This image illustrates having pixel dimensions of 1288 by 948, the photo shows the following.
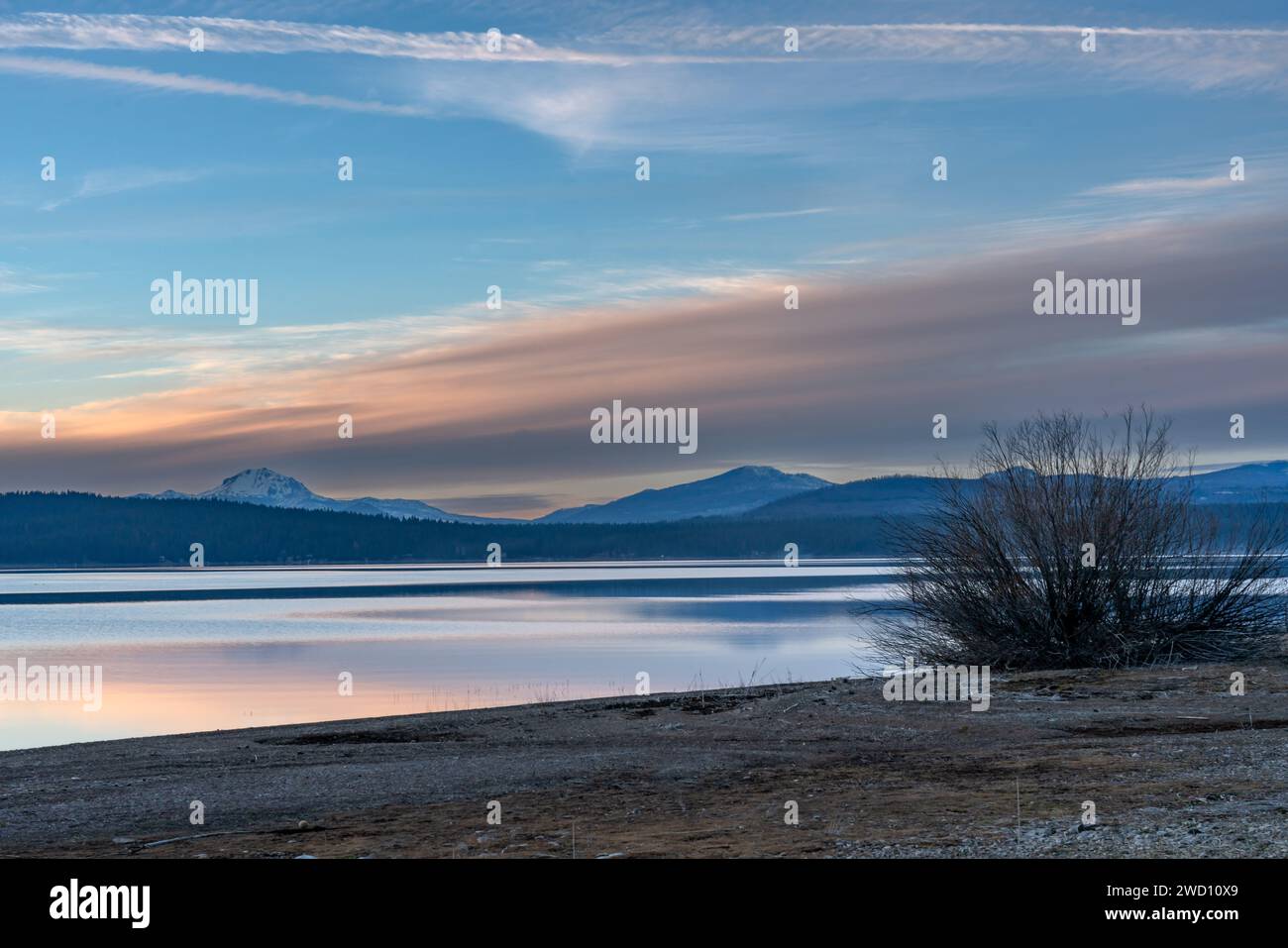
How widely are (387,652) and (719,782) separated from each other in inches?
1425

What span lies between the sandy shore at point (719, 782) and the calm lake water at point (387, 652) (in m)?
9.56

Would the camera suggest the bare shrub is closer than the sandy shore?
No

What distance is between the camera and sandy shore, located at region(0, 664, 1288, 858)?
36.1ft

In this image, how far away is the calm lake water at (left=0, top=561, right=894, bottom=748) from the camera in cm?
3234

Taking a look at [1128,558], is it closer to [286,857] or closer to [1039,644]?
[1039,644]

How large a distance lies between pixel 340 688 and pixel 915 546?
15639 mm

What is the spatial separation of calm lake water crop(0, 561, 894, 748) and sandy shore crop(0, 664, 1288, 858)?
9561mm

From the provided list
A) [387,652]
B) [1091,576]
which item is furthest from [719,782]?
[387,652]

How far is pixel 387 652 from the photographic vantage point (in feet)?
162

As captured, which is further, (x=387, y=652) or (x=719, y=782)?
(x=387, y=652)

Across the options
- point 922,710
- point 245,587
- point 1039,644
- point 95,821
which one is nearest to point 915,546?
point 1039,644

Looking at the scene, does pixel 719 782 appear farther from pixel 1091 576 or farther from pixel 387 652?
pixel 387 652

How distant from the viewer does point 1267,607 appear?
29.6m

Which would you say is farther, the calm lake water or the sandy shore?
the calm lake water
